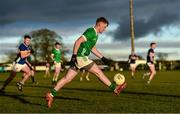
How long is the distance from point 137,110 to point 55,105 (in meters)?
2.40

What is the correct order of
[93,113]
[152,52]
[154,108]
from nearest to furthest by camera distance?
[93,113] → [154,108] → [152,52]

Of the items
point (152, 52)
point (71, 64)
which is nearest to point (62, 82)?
point (71, 64)

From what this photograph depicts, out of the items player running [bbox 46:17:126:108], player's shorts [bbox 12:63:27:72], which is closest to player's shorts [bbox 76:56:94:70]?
player running [bbox 46:17:126:108]

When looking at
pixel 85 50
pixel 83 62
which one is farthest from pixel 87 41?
pixel 83 62

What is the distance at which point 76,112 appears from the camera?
1083 cm

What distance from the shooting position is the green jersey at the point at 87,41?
12297 millimetres

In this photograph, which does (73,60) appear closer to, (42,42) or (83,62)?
(83,62)

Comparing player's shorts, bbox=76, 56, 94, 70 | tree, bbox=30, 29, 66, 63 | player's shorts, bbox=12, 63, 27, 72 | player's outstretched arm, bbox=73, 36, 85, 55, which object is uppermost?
tree, bbox=30, 29, 66, 63

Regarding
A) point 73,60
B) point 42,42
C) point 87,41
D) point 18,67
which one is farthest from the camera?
point 42,42

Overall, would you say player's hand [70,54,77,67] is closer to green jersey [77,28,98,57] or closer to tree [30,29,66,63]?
green jersey [77,28,98,57]

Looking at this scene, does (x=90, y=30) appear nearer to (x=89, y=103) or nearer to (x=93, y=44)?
(x=93, y=44)

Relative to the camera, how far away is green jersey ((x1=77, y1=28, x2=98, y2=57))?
40.3ft

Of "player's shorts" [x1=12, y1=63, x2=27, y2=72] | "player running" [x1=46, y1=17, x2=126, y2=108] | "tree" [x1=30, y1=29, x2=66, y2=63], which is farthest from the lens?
"tree" [x1=30, y1=29, x2=66, y2=63]

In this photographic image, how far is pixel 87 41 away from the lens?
12.3 m
